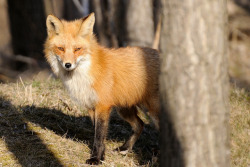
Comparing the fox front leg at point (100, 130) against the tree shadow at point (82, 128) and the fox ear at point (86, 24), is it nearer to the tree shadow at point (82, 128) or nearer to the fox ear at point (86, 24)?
the tree shadow at point (82, 128)

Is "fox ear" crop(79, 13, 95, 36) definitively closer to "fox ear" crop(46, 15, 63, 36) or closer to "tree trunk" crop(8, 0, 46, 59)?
"fox ear" crop(46, 15, 63, 36)

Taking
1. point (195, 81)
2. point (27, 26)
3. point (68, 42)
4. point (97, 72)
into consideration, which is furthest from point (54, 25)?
point (27, 26)

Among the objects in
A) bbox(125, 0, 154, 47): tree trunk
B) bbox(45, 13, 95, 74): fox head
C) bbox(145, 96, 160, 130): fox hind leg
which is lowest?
bbox(145, 96, 160, 130): fox hind leg

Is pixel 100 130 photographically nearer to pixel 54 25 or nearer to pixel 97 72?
pixel 97 72

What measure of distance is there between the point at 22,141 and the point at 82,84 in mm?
1225

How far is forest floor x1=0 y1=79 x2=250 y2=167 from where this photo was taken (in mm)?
4602

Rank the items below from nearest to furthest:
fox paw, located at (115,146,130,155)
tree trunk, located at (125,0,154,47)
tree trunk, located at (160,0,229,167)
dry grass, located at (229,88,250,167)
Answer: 1. tree trunk, located at (160,0,229,167)
2. dry grass, located at (229,88,250,167)
3. fox paw, located at (115,146,130,155)
4. tree trunk, located at (125,0,154,47)

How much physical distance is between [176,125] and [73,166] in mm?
1917

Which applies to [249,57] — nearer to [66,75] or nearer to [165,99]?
[66,75]

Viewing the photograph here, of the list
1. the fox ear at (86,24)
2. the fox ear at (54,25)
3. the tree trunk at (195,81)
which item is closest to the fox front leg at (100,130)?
the fox ear at (86,24)

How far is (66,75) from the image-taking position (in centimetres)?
489

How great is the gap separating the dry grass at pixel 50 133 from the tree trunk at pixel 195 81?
1780mm

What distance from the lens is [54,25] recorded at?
15.9 feet

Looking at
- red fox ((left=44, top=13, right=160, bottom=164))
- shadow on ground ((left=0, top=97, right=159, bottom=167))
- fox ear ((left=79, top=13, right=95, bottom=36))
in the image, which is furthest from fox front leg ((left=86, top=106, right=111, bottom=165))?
fox ear ((left=79, top=13, right=95, bottom=36))
